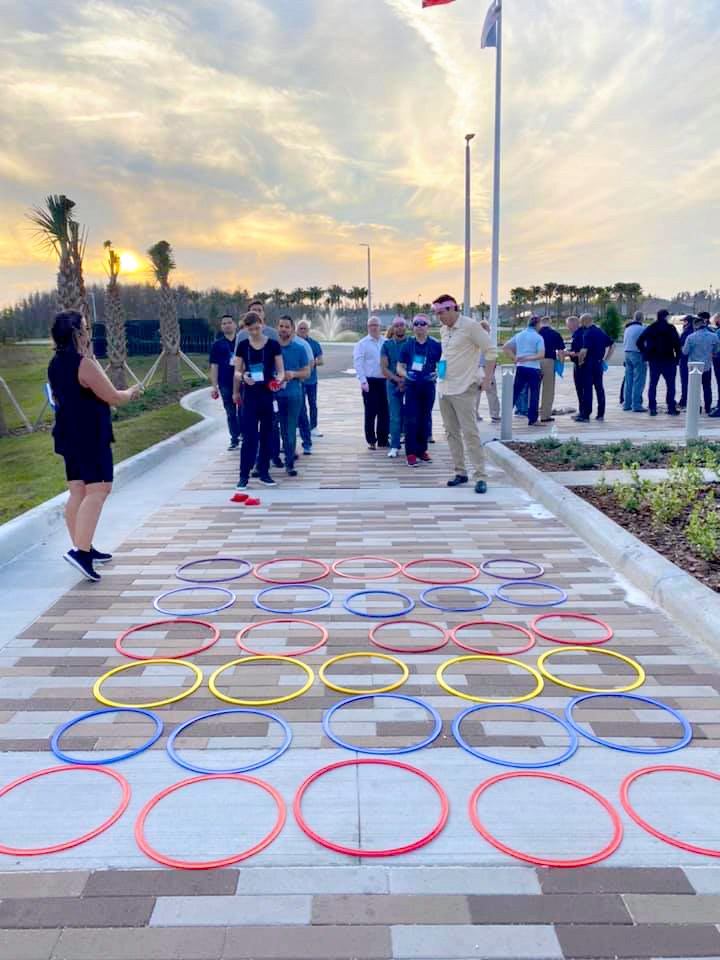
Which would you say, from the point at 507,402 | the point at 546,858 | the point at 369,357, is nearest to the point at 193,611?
the point at 546,858

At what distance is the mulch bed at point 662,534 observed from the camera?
17.5 ft

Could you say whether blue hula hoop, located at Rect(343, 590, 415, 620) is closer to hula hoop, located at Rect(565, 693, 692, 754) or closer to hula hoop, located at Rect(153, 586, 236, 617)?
hula hoop, located at Rect(153, 586, 236, 617)

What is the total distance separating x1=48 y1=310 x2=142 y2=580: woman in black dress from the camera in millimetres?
5465

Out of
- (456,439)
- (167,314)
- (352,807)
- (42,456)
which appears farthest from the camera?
(167,314)

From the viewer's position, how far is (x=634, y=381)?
15719mm

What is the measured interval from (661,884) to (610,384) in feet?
78.2

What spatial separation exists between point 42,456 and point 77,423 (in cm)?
785

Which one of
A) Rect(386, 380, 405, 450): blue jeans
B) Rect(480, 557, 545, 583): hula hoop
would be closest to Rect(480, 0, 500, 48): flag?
Rect(386, 380, 405, 450): blue jeans

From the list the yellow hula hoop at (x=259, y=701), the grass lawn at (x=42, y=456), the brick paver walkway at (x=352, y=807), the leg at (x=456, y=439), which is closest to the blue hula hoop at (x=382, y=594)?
the brick paver walkway at (x=352, y=807)

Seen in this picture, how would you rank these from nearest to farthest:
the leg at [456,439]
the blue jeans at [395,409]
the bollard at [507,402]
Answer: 1. the leg at [456,439]
2. the blue jeans at [395,409]
3. the bollard at [507,402]

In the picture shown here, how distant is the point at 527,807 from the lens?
295 cm

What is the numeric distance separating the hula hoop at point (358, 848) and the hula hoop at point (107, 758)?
0.85 metres

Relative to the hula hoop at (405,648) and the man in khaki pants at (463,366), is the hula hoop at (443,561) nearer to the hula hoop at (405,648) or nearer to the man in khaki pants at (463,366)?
the hula hoop at (405,648)

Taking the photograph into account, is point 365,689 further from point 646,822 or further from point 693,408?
point 693,408
